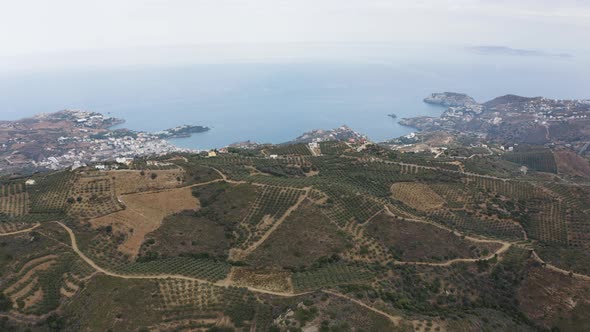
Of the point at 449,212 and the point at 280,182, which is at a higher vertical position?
the point at 280,182

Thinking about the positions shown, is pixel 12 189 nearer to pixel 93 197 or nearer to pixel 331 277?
pixel 93 197

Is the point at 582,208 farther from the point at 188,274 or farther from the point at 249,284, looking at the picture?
the point at 188,274

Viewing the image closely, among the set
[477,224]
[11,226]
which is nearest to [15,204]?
[11,226]

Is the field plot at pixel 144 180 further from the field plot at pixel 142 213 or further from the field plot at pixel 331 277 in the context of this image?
the field plot at pixel 331 277

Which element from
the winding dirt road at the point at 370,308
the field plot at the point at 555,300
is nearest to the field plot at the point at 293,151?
the winding dirt road at the point at 370,308

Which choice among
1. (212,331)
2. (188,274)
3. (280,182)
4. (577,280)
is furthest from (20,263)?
(577,280)

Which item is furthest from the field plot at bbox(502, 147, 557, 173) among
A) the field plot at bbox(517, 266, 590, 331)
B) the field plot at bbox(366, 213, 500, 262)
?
the field plot at bbox(517, 266, 590, 331)
